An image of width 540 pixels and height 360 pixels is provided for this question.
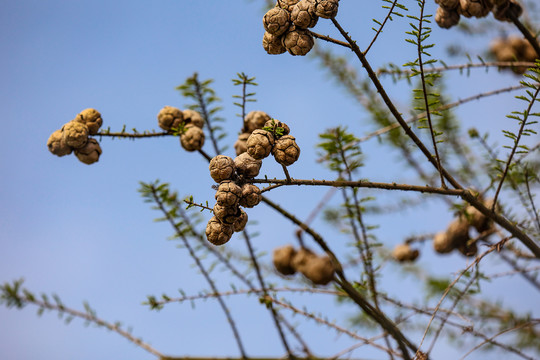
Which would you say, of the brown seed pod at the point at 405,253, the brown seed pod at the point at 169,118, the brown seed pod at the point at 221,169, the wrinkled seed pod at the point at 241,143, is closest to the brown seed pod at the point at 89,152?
the brown seed pod at the point at 169,118

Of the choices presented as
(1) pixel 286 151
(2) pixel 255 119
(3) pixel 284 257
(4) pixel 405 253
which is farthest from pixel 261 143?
(4) pixel 405 253

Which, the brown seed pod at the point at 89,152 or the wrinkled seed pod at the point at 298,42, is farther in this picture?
the brown seed pod at the point at 89,152

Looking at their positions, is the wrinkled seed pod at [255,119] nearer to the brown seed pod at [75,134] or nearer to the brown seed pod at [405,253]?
the brown seed pod at [75,134]

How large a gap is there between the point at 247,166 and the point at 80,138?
42 centimetres

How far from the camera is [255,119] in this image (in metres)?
1.07

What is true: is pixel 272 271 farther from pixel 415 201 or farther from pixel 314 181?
pixel 314 181

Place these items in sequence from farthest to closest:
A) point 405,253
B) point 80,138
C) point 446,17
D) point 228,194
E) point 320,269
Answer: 1. point 405,253
2. point 446,17
3. point 80,138
4. point 320,269
5. point 228,194

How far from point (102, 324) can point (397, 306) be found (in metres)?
0.78

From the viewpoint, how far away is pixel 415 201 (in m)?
1.80

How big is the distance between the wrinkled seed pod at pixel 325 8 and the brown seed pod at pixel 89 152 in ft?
1.84

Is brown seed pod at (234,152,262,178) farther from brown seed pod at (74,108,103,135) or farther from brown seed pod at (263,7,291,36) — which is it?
brown seed pod at (74,108,103,135)

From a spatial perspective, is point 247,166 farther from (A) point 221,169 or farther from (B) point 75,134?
(B) point 75,134

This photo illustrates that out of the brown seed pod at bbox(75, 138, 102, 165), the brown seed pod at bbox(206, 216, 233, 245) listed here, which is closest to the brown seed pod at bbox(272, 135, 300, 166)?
the brown seed pod at bbox(206, 216, 233, 245)

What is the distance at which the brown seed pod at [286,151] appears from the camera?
31.1 inches
